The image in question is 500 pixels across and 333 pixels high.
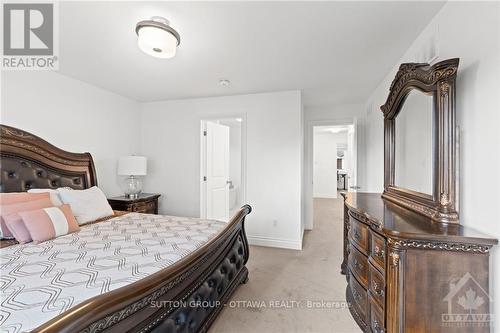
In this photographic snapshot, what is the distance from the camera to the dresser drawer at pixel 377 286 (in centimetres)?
131

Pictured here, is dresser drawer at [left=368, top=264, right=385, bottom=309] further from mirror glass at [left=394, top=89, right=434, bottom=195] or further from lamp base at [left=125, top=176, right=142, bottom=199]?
lamp base at [left=125, top=176, right=142, bottom=199]

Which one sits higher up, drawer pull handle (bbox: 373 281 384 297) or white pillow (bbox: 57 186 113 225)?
white pillow (bbox: 57 186 113 225)

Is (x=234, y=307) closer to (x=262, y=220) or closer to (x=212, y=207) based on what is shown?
(x=262, y=220)

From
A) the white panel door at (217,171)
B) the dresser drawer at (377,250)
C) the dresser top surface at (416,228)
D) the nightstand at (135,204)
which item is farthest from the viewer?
the white panel door at (217,171)

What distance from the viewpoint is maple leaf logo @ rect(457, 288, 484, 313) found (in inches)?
43.9

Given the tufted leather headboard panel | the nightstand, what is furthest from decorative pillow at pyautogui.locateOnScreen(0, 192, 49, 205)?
the nightstand

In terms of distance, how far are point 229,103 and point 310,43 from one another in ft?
6.46

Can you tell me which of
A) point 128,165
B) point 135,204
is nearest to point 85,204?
point 135,204

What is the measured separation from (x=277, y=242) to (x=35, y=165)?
10.7 ft

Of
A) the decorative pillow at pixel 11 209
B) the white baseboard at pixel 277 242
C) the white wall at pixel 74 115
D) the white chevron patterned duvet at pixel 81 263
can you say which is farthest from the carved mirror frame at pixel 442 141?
the white wall at pixel 74 115

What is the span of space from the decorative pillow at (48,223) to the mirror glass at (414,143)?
2892mm

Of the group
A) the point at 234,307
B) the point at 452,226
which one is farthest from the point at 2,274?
the point at 452,226

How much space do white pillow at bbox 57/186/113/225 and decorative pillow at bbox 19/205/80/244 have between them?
0.26 metres

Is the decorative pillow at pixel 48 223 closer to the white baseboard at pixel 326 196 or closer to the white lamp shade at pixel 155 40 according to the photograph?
the white lamp shade at pixel 155 40
